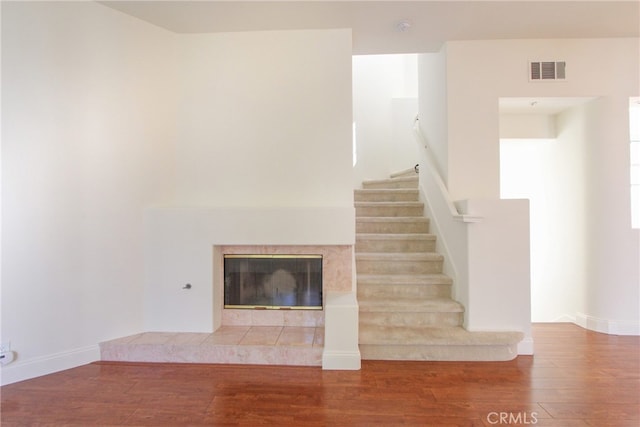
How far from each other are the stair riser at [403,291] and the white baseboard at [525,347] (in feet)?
2.18

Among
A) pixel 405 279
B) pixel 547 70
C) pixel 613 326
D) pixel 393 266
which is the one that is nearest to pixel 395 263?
pixel 393 266

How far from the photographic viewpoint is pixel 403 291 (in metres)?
2.96

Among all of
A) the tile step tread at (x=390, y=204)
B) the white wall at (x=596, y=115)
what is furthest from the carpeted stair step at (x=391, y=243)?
the white wall at (x=596, y=115)

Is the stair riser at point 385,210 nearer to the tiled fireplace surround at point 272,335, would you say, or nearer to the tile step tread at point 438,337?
the tiled fireplace surround at point 272,335

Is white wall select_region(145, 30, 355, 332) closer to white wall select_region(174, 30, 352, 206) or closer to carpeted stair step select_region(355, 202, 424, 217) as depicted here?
white wall select_region(174, 30, 352, 206)

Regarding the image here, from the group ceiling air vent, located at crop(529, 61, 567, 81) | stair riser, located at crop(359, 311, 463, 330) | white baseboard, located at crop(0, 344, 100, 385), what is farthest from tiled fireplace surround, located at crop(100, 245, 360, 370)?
ceiling air vent, located at crop(529, 61, 567, 81)

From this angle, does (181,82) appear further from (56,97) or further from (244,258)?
(244,258)

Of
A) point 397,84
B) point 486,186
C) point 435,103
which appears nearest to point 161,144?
point 435,103

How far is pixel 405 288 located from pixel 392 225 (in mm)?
957

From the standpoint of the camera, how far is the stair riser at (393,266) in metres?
3.22

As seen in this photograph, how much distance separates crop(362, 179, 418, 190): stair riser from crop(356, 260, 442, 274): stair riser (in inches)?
65.8

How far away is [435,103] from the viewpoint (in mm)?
3445

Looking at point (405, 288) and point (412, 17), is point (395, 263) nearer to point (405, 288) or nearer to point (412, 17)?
point (405, 288)

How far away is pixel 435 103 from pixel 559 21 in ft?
3.93
